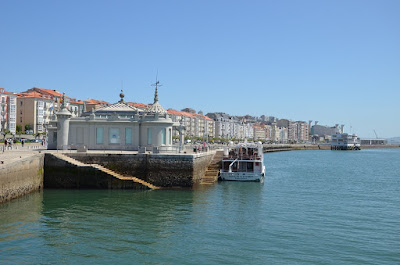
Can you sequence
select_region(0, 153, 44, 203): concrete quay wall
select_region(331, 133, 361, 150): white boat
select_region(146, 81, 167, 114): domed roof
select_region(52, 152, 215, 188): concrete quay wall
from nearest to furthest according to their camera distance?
select_region(0, 153, 44, 203): concrete quay wall, select_region(52, 152, 215, 188): concrete quay wall, select_region(146, 81, 167, 114): domed roof, select_region(331, 133, 361, 150): white boat

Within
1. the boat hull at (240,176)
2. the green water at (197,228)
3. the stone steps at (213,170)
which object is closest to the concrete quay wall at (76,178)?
the green water at (197,228)

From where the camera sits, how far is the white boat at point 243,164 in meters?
47.4

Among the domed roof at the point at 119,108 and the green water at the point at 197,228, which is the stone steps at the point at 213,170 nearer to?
the green water at the point at 197,228

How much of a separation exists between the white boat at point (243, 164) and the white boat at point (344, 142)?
147949 millimetres

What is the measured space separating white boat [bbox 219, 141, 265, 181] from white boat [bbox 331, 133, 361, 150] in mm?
147949

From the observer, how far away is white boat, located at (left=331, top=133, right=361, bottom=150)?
624 feet

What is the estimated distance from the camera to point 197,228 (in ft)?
78.9

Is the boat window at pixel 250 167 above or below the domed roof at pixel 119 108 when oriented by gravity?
below

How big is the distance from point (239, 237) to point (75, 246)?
28.2 feet

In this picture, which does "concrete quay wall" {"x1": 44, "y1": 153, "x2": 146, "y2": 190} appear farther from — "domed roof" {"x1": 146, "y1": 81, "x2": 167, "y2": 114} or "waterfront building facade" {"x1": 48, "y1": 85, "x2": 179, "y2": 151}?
"domed roof" {"x1": 146, "y1": 81, "x2": 167, "y2": 114}

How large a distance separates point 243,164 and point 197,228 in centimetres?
2726

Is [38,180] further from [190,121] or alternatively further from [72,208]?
[190,121]

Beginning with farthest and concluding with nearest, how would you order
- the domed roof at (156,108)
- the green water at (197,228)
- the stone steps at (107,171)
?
the domed roof at (156,108) < the stone steps at (107,171) < the green water at (197,228)

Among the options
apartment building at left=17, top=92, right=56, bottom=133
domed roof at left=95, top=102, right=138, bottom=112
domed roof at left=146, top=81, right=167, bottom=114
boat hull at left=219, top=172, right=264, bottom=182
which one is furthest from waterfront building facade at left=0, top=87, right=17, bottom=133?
boat hull at left=219, top=172, right=264, bottom=182
